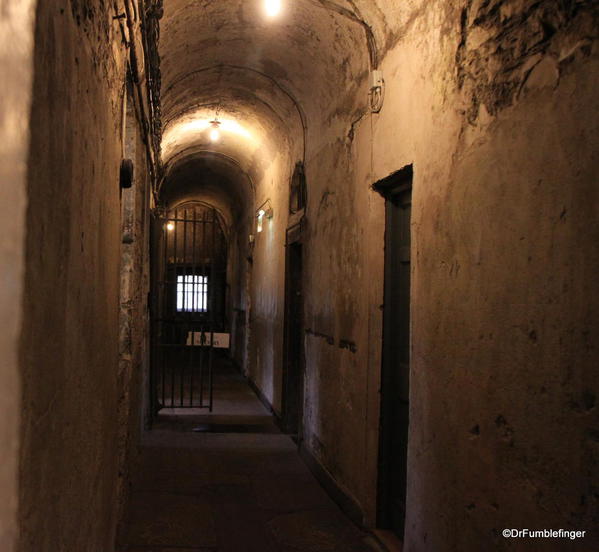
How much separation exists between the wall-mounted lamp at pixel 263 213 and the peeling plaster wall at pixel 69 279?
6.44 m

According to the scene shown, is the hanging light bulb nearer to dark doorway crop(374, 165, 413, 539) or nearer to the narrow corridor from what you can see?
the narrow corridor

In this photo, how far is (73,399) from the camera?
1649mm

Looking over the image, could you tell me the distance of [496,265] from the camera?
251 centimetres

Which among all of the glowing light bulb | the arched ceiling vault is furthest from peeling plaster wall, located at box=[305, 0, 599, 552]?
the glowing light bulb

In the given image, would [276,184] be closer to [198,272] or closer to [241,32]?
[241,32]

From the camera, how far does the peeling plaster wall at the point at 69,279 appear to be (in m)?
1.15

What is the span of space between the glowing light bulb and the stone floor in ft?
12.6

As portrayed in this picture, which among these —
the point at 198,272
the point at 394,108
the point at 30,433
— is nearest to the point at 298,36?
the point at 394,108

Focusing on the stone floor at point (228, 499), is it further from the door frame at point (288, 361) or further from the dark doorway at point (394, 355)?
the dark doorway at point (394, 355)

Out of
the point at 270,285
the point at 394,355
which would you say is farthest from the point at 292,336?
the point at 394,355

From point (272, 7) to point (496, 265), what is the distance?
326cm

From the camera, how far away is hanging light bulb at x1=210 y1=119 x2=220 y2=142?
8781mm

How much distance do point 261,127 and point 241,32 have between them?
2698mm

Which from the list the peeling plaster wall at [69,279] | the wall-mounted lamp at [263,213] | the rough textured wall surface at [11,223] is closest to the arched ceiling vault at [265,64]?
the wall-mounted lamp at [263,213]
